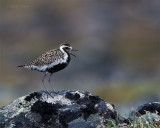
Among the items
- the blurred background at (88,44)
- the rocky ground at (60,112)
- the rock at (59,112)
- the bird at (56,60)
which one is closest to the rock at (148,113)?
the rocky ground at (60,112)

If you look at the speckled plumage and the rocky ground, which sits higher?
the speckled plumage

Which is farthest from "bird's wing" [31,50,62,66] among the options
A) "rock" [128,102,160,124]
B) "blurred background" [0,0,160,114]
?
"blurred background" [0,0,160,114]

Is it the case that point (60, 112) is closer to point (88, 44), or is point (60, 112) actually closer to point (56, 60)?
point (56, 60)

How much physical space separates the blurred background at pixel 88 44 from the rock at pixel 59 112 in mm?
22944

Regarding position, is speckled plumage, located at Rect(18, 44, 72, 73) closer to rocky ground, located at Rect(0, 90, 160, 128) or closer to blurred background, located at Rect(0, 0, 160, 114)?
rocky ground, located at Rect(0, 90, 160, 128)

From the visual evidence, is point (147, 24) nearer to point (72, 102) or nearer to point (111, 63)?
point (111, 63)

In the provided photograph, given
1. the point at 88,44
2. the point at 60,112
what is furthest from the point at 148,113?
the point at 88,44

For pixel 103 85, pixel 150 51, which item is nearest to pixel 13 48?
pixel 150 51

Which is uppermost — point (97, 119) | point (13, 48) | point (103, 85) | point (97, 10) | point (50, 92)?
point (97, 10)

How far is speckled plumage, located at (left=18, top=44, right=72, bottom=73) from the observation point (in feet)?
34.6

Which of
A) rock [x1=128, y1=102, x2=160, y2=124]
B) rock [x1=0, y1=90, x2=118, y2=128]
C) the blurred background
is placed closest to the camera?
rock [x1=0, y1=90, x2=118, y2=128]

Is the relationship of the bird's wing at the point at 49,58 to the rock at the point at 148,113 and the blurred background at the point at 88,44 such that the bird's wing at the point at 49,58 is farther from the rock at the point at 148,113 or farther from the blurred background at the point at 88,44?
the blurred background at the point at 88,44

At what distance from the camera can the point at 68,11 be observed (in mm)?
58250

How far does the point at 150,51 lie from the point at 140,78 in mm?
9559
